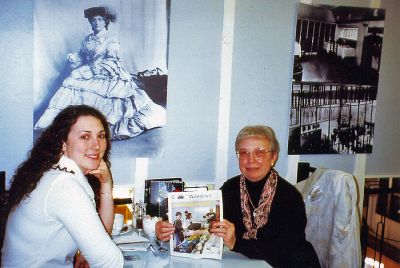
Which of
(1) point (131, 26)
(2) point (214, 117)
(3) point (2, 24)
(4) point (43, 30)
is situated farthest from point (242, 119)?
(3) point (2, 24)

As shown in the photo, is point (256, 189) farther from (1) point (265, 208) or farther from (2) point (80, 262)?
(2) point (80, 262)

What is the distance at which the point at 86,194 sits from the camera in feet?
4.58

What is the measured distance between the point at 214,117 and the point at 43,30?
48.1 inches

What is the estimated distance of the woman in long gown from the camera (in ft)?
7.16

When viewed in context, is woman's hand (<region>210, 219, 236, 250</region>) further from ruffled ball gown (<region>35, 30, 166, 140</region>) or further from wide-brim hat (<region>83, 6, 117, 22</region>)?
wide-brim hat (<region>83, 6, 117, 22</region>)

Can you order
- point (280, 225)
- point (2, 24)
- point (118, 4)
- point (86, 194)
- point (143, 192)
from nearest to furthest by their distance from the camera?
1. point (86, 194)
2. point (280, 225)
3. point (2, 24)
4. point (118, 4)
5. point (143, 192)

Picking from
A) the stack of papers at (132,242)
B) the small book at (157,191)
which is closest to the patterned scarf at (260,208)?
the small book at (157,191)

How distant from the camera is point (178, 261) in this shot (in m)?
1.67

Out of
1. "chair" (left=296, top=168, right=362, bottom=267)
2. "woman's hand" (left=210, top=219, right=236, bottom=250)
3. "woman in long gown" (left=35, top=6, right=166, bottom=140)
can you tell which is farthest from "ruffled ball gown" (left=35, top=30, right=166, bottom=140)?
"chair" (left=296, top=168, right=362, bottom=267)

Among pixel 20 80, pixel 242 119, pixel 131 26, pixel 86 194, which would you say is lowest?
pixel 86 194

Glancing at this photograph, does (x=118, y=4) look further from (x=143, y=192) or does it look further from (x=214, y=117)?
(x=143, y=192)

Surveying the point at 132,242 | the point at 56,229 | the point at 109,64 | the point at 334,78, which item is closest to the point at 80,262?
the point at 132,242

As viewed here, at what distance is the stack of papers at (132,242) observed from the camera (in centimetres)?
181

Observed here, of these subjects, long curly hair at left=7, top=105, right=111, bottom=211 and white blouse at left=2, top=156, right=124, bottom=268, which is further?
long curly hair at left=7, top=105, right=111, bottom=211
